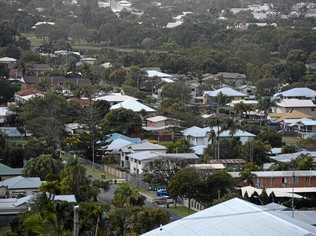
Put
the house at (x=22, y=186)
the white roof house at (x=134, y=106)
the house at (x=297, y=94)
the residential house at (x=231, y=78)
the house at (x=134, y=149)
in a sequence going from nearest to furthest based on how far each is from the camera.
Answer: the house at (x=22, y=186)
the house at (x=134, y=149)
the white roof house at (x=134, y=106)
the house at (x=297, y=94)
the residential house at (x=231, y=78)

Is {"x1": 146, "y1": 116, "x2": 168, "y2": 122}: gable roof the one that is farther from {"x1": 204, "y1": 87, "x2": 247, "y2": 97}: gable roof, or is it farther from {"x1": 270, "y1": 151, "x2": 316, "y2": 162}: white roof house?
{"x1": 270, "y1": 151, "x2": 316, "y2": 162}: white roof house

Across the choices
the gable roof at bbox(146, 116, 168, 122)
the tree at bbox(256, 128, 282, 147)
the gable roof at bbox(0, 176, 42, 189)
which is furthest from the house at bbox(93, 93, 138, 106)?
the gable roof at bbox(0, 176, 42, 189)

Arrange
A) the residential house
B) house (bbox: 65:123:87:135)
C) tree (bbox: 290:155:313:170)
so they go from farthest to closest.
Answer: the residential house < house (bbox: 65:123:87:135) < tree (bbox: 290:155:313:170)

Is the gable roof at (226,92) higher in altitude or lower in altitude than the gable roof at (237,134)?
lower

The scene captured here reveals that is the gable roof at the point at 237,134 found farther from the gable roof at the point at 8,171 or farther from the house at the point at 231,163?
the gable roof at the point at 8,171

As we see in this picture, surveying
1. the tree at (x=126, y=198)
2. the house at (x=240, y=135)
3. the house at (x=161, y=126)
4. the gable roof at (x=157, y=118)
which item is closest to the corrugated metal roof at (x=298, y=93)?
the house at (x=161, y=126)

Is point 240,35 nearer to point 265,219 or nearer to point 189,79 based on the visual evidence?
point 189,79
